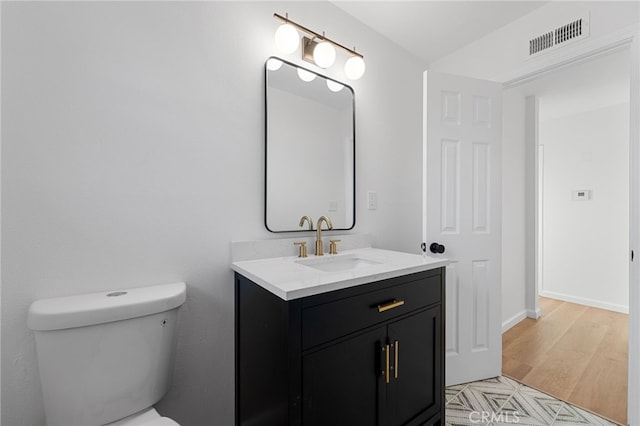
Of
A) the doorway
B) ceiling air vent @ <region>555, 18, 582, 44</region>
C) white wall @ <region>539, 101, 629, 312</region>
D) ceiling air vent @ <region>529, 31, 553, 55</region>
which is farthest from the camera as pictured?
white wall @ <region>539, 101, 629, 312</region>

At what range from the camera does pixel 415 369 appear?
4.10 ft

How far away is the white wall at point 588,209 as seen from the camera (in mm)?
3148

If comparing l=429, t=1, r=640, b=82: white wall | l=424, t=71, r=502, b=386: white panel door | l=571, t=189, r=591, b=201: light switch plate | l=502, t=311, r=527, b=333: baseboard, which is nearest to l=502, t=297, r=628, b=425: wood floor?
l=502, t=311, r=527, b=333: baseboard

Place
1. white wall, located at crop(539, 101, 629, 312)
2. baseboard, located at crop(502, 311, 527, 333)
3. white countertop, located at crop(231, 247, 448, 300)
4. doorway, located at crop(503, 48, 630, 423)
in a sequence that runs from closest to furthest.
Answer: white countertop, located at crop(231, 247, 448, 300), baseboard, located at crop(502, 311, 527, 333), doorway, located at crop(503, 48, 630, 423), white wall, located at crop(539, 101, 629, 312)

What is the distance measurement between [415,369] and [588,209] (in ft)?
11.8

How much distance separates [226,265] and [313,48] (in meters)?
1.25

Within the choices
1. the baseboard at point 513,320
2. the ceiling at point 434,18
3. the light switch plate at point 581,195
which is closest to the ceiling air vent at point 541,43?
the ceiling at point 434,18

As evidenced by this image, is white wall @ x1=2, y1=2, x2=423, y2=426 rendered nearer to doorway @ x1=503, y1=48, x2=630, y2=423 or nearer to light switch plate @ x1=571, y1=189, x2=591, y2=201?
doorway @ x1=503, y1=48, x2=630, y2=423

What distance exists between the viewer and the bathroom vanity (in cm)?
90

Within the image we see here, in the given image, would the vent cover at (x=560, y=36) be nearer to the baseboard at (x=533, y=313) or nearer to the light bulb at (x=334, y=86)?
the light bulb at (x=334, y=86)

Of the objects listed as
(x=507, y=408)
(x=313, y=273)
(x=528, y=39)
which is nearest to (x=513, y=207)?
(x=528, y=39)

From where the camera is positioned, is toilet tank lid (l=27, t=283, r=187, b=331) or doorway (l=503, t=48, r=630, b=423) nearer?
toilet tank lid (l=27, t=283, r=187, b=331)

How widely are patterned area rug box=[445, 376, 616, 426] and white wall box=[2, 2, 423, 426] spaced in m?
1.34

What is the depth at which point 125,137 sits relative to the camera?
1.06 m
